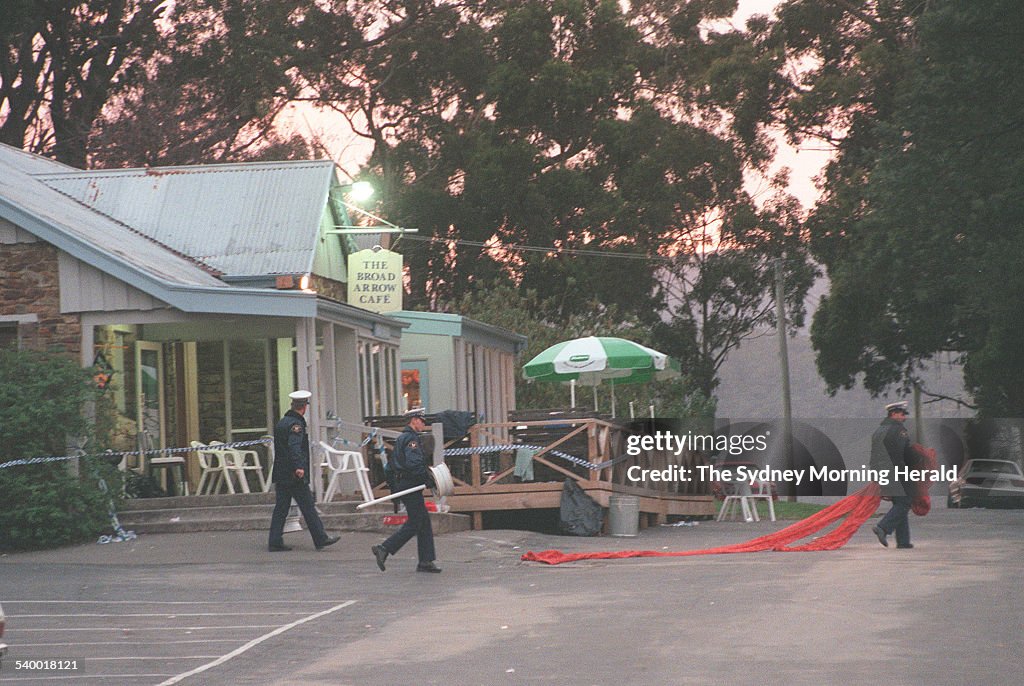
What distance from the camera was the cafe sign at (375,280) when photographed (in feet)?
83.5

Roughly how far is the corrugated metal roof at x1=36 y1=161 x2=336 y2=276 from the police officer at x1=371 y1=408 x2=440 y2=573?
824 centimetres

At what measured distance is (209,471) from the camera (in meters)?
22.2

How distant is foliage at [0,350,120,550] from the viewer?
17328 mm

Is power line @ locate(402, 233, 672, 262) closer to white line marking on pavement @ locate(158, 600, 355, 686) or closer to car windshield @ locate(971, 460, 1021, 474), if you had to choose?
car windshield @ locate(971, 460, 1021, 474)

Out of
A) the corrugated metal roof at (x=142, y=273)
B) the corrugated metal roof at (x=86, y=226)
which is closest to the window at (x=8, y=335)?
the corrugated metal roof at (x=142, y=273)

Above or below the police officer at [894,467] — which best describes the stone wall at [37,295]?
above

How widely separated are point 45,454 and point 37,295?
2752 millimetres

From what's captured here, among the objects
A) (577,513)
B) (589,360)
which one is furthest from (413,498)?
(589,360)

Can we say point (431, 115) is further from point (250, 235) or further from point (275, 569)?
point (275, 569)

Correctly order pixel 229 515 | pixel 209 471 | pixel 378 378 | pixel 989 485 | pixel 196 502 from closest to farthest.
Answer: pixel 229 515 < pixel 196 502 < pixel 209 471 < pixel 378 378 < pixel 989 485

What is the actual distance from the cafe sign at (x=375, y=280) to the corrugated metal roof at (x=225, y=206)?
152cm

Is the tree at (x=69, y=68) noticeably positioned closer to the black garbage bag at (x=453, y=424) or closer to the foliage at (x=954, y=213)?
the foliage at (x=954, y=213)

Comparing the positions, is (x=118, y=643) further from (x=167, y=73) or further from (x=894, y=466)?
(x=167, y=73)

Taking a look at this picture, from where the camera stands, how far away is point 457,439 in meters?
21.8
